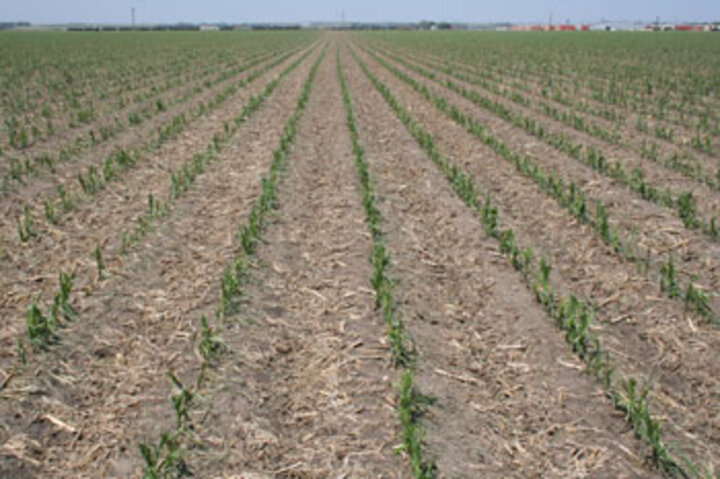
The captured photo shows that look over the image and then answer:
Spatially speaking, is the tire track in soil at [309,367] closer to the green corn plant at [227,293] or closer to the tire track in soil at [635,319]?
the green corn plant at [227,293]

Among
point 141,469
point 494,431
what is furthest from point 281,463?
point 494,431

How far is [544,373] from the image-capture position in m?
4.68

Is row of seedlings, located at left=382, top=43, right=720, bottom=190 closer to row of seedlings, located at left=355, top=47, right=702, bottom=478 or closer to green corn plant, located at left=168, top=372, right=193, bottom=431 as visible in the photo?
row of seedlings, located at left=355, top=47, right=702, bottom=478

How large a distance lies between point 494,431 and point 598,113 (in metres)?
14.1

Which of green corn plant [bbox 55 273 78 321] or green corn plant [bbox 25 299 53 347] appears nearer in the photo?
green corn plant [bbox 25 299 53 347]

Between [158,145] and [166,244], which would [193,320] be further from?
[158,145]

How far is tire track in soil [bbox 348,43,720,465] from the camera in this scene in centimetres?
425

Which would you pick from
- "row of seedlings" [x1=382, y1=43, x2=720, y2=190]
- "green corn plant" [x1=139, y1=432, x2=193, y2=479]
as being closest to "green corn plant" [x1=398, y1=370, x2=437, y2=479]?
"green corn plant" [x1=139, y1=432, x2=193, y2=479]

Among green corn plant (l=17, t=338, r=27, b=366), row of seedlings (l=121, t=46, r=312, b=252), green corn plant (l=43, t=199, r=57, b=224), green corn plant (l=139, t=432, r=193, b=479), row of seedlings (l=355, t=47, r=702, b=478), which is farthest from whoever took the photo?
green corn plant (l=43, t=199, r=57, b=224)

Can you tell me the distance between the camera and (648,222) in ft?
25.7

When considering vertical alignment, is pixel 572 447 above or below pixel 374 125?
below

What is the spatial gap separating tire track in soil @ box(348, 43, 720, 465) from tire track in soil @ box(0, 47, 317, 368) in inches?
187

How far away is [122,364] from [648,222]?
6356 millimetres

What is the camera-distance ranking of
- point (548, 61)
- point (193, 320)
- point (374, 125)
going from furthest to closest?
1. point (548, 61)
2. point (374, 125)
3. point (193, 320)
